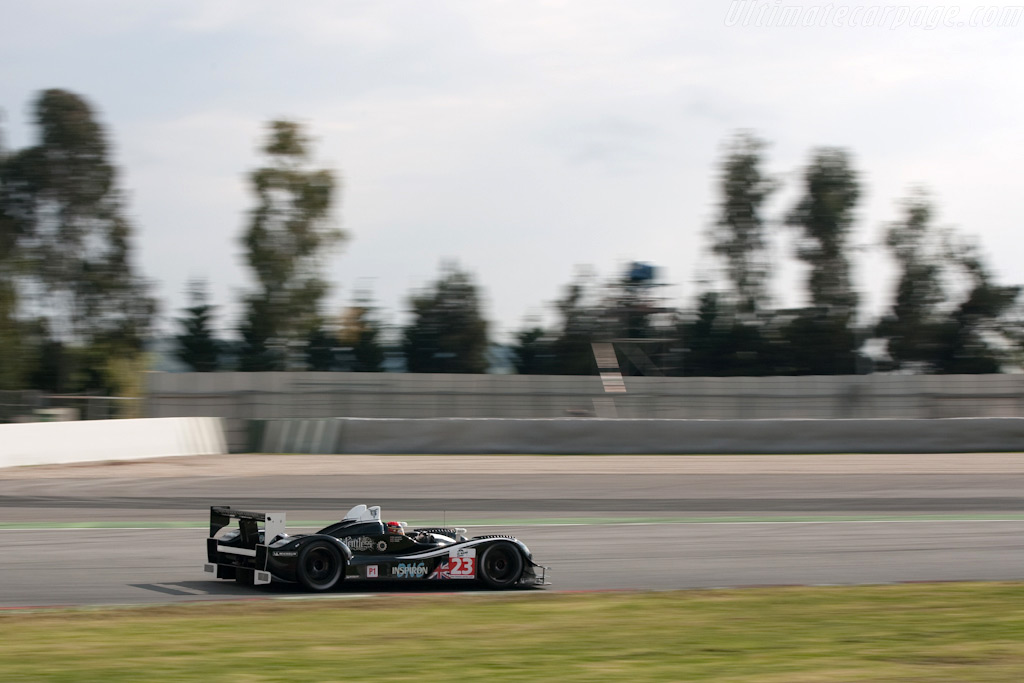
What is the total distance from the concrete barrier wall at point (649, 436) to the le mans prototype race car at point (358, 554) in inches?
701

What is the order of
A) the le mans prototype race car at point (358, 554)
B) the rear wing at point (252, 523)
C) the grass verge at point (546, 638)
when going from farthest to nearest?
the le mans prototype race car at point (358, 554) → the rear wing at point (252, 523) → the grass verge at point (546, 638)

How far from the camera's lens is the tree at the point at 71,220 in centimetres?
4966

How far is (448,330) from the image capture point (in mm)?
55375

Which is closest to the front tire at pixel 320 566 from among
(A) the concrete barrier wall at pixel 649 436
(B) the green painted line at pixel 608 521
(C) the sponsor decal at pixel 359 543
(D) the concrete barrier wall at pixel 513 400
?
(C) the sponsor decal at pixel 359 543

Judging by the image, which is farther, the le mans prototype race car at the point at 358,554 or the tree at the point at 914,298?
the tree at the point at 914,298

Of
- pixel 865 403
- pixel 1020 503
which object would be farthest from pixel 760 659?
pixel 865 403

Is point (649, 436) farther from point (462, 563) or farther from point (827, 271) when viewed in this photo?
point (827, 271)

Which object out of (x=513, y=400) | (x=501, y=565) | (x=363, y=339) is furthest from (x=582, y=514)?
(x=363, y=339)

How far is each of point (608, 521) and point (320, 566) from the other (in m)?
6.44

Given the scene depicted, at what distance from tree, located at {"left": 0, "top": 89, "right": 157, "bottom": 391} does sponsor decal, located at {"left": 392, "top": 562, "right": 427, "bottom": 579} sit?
4380 centimetres

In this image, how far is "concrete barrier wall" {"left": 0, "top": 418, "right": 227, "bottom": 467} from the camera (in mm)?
21422

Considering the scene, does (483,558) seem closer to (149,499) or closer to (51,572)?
(51,572)

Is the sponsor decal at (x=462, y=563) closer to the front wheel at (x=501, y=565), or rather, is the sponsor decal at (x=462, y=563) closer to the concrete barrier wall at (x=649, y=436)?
the front wheel at (x=501, y=565)

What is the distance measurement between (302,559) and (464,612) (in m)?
1.41
